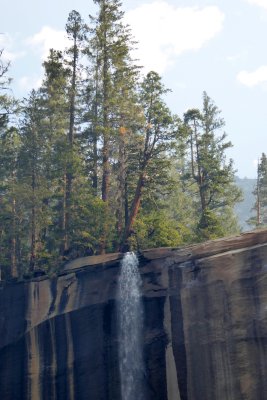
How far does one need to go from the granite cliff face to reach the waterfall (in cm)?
41

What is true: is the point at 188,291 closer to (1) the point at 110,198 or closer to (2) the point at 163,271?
(2) the point at 163,271

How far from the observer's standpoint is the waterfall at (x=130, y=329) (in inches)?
1297

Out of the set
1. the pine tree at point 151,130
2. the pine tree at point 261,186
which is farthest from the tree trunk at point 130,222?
the pine tree at point 261,186

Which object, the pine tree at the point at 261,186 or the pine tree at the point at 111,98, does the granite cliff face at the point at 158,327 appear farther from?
the pine tree at the point at 261,186

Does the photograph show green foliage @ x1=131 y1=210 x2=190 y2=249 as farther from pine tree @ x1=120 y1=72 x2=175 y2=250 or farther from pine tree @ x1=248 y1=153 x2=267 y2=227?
pine tree @ x1=248 y1=153 x2=267 y2=227

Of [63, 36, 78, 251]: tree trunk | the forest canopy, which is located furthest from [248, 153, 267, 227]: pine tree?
[63, 36, 78, 251]: tree trunk

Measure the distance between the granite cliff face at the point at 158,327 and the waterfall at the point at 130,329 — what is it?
411mm

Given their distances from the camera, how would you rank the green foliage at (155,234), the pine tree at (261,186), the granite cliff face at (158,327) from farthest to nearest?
the pine tree at (261,186)
the green foliage at (155,234)
the granite cliff face at (158,327)

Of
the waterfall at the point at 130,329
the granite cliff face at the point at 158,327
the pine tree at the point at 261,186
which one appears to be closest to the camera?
the granite cliff face at the point at 158,327

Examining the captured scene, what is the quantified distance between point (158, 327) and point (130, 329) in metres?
2.10

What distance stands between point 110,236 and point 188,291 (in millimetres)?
8869

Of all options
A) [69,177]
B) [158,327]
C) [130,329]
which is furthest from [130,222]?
[158,327]

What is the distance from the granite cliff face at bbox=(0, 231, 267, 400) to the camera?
29141mm

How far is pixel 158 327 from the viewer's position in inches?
1287
